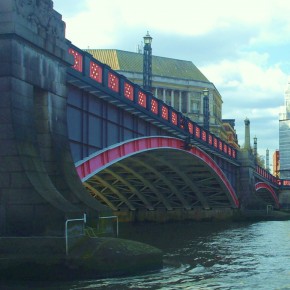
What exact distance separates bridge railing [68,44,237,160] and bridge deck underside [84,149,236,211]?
6.85 feet

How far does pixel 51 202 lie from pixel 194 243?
17.3 metres

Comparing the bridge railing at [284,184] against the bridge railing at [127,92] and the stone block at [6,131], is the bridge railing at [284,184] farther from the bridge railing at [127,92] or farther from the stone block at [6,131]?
the stone block at [6,131]

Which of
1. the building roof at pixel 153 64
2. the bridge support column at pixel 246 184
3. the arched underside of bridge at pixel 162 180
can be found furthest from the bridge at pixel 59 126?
the building roof at pixel 153 64

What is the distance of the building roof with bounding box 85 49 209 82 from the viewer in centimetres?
10408

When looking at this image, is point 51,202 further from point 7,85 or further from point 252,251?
point 252,251

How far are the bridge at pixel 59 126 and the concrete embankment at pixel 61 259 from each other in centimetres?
43

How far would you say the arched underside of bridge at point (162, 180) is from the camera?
128ft

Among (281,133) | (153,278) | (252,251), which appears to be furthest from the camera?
(281,133)

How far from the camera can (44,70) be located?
16984 mm

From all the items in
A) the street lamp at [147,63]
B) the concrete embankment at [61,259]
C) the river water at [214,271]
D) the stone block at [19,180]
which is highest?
the street lamp at [147,63]

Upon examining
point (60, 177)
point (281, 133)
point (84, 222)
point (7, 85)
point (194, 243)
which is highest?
point (281, 133)

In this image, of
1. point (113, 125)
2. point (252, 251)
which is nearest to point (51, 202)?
point (113, 125)

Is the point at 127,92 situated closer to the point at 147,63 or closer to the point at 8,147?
the point at 147,63

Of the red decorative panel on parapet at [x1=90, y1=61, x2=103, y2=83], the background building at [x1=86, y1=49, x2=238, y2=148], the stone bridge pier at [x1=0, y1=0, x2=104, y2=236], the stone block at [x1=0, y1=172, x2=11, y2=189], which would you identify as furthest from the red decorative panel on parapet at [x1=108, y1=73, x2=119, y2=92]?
the background building at [x1=86, y1=49, x2=238, y2=148]
